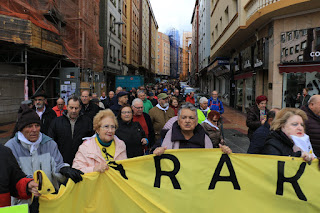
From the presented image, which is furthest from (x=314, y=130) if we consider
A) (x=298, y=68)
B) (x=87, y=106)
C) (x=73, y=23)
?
(x=73, y=23)

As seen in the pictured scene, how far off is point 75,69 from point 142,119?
39.4 feet

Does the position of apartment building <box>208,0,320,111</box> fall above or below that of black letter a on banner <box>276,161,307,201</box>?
above

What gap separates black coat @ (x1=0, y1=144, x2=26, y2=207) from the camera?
2160 millimetres

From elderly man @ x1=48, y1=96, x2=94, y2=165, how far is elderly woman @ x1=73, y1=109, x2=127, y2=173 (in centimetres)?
125

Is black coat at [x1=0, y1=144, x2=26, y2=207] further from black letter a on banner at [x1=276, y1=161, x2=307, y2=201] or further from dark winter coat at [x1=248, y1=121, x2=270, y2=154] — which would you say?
dark winter coat at [x1=248, y1=121, x2=270, y2=154]

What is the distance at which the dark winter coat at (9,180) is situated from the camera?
216 cm

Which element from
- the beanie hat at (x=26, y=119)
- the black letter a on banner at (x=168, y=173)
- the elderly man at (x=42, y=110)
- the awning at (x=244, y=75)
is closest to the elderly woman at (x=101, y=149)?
the black letter a on banner at (x=168, y=173)

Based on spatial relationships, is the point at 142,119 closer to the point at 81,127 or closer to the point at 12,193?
the point at 81,127

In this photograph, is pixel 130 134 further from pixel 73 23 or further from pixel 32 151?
pixel 73 23

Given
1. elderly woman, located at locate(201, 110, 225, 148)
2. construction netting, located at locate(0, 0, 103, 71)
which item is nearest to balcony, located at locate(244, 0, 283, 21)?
elderly woman, located at locate(201, 110, 225, 148)

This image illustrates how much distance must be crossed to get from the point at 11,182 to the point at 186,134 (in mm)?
1992

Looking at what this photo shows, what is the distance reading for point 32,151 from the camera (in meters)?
2.74

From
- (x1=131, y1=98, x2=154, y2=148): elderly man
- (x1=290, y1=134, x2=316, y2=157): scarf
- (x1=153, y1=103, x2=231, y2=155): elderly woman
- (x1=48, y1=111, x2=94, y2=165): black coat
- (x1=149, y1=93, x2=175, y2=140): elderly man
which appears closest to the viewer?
(x1=290, y1=134, x2=316, y2=157): scarf

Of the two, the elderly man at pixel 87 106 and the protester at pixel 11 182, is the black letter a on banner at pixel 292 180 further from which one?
the elderly man at pixel 87 106
